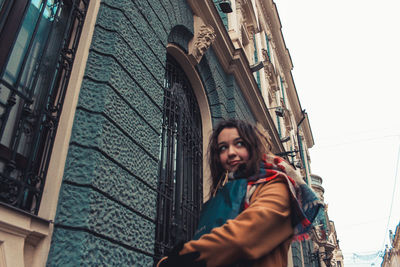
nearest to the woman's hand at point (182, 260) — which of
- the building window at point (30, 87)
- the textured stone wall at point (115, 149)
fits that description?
the textured stone wall at point (115, 149)

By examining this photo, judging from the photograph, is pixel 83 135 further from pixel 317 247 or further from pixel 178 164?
pixel 317 247

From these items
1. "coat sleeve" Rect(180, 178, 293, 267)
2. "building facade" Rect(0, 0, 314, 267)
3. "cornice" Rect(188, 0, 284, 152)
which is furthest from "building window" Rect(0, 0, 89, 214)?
"cornice" Rect(188, 0, 284, 152)

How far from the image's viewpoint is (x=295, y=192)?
1.70 m

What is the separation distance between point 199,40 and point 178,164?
241 centimetres

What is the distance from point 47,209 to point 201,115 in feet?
14.7

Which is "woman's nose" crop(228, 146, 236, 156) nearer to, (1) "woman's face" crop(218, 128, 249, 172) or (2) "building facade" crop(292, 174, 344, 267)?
(1) "woman's face" crop(218, 128, 249, 172)

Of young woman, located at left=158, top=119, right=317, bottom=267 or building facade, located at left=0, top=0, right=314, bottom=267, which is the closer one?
young woman, located at left=158, top=119, right=317, bottom=267

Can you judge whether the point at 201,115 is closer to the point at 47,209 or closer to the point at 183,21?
the point at 183,21

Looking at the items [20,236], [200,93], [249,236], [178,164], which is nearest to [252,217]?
[249,236]

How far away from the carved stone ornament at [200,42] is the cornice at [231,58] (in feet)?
1.23

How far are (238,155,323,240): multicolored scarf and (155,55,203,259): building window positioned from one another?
2602mm

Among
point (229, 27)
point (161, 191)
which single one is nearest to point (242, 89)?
point (229, 27)

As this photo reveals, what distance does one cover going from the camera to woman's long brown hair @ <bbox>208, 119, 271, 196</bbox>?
72.2 inches

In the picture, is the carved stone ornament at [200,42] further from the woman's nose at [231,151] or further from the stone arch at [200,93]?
the woman's nose at [231,151]
